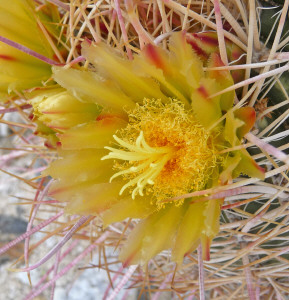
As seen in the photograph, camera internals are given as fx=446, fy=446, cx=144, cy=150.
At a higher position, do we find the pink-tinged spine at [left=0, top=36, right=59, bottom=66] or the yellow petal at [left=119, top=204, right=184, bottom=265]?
the pink-tinged spine at [left=0, top=36, right=59, bottom=66]

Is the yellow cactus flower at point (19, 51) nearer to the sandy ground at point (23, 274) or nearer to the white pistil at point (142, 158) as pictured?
the white pistil at point (142, 158)

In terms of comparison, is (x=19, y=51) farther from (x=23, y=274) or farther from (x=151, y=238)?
(x=23, y=274)

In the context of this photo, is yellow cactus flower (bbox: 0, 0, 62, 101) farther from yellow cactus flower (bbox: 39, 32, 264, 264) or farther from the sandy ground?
the sandy ground

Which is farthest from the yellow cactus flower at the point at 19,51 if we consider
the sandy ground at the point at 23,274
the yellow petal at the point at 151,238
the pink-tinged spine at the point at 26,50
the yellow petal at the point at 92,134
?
the sandy ground at the point at 23,274

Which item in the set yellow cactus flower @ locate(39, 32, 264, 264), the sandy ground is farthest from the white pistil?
the sandy ground

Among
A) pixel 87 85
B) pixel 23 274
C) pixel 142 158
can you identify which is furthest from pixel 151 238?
pixel 23 274

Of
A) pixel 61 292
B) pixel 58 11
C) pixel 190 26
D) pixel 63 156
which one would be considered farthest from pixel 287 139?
pixel 61 292
